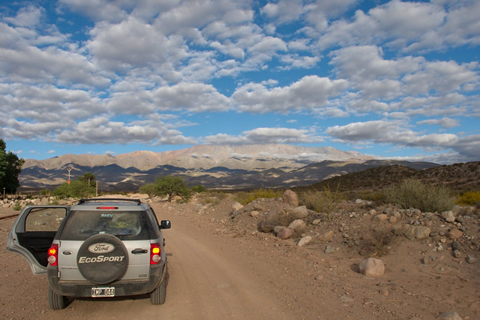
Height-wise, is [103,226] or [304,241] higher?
[103,226]

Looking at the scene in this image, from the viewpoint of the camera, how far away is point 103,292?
17.7 feet

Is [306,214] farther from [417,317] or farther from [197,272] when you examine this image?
[417,317]

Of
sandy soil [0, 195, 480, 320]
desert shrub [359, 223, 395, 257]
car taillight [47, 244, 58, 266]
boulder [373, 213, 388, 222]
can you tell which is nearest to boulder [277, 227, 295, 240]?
sandy soil [0, 195, 480, 320]

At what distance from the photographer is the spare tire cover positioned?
530 cm

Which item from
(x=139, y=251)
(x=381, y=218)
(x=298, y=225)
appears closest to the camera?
(x=139, y=251)

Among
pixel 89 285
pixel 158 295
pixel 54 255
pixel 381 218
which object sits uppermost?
pixel 54 255

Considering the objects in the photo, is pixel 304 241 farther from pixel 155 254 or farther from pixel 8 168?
pixel 8 168

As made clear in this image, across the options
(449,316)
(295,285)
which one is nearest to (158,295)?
(295,285)

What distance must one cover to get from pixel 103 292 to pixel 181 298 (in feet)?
5.51

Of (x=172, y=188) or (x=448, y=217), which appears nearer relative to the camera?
(x=448, y=217)

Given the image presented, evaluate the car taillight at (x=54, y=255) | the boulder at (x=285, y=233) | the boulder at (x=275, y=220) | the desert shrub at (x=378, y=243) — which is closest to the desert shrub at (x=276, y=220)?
the boulder at (x=275, y=220)

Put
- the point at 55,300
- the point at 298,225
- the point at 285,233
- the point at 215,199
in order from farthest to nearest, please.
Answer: the point at 215,199, the point at 298,225, the point at 285,233, the point at 55,300

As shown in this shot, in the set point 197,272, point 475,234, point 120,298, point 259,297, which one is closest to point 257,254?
point 197,272

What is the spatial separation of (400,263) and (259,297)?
14.7 ft
